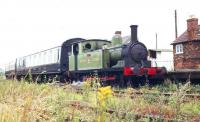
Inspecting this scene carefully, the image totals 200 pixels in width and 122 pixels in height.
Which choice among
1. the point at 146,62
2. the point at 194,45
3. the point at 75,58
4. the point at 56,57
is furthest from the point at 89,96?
the point at 194,45

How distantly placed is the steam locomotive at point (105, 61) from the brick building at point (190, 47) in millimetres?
16855

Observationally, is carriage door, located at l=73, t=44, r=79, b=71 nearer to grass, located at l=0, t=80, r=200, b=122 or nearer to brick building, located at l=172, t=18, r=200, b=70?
grass, located at l=0, t=80, r=200, b=122

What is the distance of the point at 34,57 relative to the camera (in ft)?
90.3

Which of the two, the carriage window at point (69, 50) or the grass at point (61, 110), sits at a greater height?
the carriage window at point (69, 50)

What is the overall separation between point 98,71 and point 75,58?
7.44 ft

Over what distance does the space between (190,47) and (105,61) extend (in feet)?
65.6

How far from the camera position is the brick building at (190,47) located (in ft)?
115

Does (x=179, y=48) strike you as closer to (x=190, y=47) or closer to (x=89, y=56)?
(x=190, y=47)

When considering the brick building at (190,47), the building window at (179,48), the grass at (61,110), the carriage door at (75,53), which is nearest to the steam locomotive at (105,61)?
the carriage door at (75,53)

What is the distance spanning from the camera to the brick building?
35.1 metres

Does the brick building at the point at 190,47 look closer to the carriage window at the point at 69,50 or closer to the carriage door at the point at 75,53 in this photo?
the carriage window at the point at 69,50

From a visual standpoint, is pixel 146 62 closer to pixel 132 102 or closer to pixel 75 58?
pixel 75 58

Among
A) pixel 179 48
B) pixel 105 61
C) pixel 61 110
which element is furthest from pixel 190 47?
pixel 61 110

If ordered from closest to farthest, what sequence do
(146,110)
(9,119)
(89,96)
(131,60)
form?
1. (9,119)
2. (146,110)
3. (89,96)
4. (131,60)
